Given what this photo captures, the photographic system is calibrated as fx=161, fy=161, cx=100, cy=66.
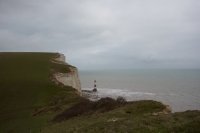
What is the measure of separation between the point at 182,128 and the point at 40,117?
18.8 meters

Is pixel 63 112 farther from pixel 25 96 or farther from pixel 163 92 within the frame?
pixel 163 92

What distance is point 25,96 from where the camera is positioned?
A: 3012cm

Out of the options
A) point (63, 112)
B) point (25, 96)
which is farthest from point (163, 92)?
point (25, 96)

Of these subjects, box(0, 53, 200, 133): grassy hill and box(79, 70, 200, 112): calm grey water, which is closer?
box(0, 53, 200, 133): grassy hill

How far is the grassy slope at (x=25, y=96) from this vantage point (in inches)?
817

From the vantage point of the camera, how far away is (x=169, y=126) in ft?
33.9

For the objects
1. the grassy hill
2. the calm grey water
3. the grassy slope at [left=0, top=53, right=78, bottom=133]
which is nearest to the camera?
the grassy hill

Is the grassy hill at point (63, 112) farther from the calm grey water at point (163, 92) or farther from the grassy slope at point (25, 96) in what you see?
the calm grey water at point (163, 92)

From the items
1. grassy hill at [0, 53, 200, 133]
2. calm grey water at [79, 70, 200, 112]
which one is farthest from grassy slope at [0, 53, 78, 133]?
calm grey water at [79, 70, 200, 112]

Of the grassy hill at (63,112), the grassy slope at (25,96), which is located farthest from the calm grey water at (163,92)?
the grassy slope at (25,96)

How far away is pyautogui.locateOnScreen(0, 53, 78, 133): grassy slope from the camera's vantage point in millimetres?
20748

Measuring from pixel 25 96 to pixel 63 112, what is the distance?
40.5 ft

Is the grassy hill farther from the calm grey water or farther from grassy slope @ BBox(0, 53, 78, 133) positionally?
the calm grey water

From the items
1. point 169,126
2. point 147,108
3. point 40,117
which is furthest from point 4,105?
point 169,126
